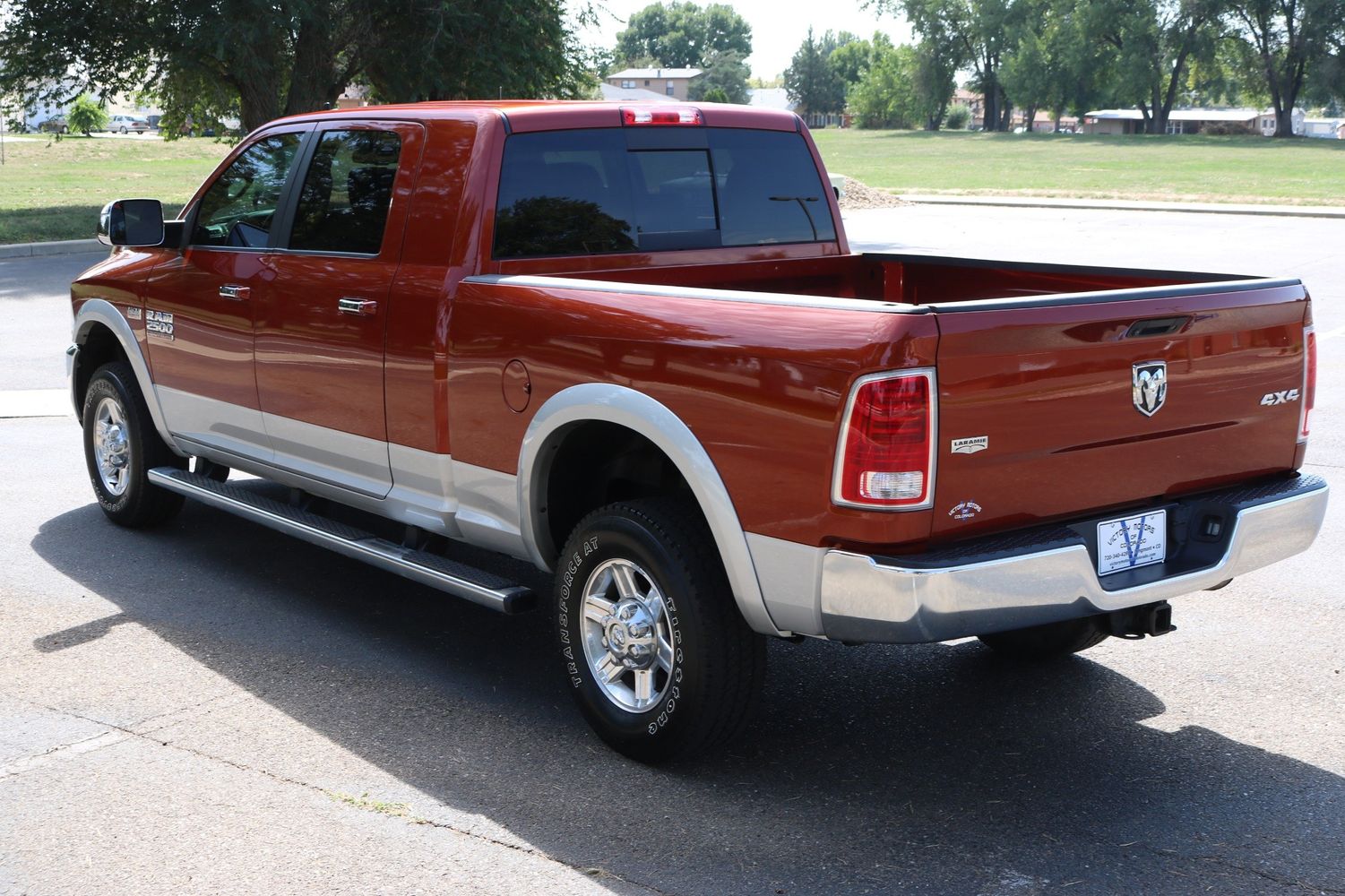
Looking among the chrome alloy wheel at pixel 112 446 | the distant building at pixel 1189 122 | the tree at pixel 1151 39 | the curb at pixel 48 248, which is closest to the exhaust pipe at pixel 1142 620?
the chrome alloy wheel at pixel 112 446

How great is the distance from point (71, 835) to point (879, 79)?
134826 millimetres

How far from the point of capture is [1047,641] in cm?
517

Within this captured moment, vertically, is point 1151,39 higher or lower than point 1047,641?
higher

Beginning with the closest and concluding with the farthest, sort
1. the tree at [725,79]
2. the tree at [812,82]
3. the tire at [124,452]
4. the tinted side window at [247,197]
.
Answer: the tinted side window at [247,197] → the tire at [124,452] → the tree at [725,79] → the tree at [812,82]

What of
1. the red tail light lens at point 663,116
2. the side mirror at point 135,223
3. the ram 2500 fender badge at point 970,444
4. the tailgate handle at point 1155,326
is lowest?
the ram 2500 fender badge at point 970,444

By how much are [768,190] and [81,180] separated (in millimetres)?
38156

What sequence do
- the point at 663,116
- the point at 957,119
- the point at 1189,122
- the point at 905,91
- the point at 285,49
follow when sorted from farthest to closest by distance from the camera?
1. the point at 1189,122
2. the point at 905,91
3. the point at 957,119
4. the point at 285,49
5. the point at 663,116

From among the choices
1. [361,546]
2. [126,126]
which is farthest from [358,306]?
[126,126]

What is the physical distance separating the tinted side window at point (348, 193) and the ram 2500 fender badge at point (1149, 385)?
2748 millimetres

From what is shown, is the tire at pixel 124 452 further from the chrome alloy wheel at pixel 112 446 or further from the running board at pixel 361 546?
the running board at pixel 361 546

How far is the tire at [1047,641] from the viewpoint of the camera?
5.05m

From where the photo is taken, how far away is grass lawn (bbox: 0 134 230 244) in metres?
24.3

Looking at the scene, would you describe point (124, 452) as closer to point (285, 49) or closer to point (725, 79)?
point (285, 49)

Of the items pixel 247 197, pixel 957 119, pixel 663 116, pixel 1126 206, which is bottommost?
pixel 1126 206
